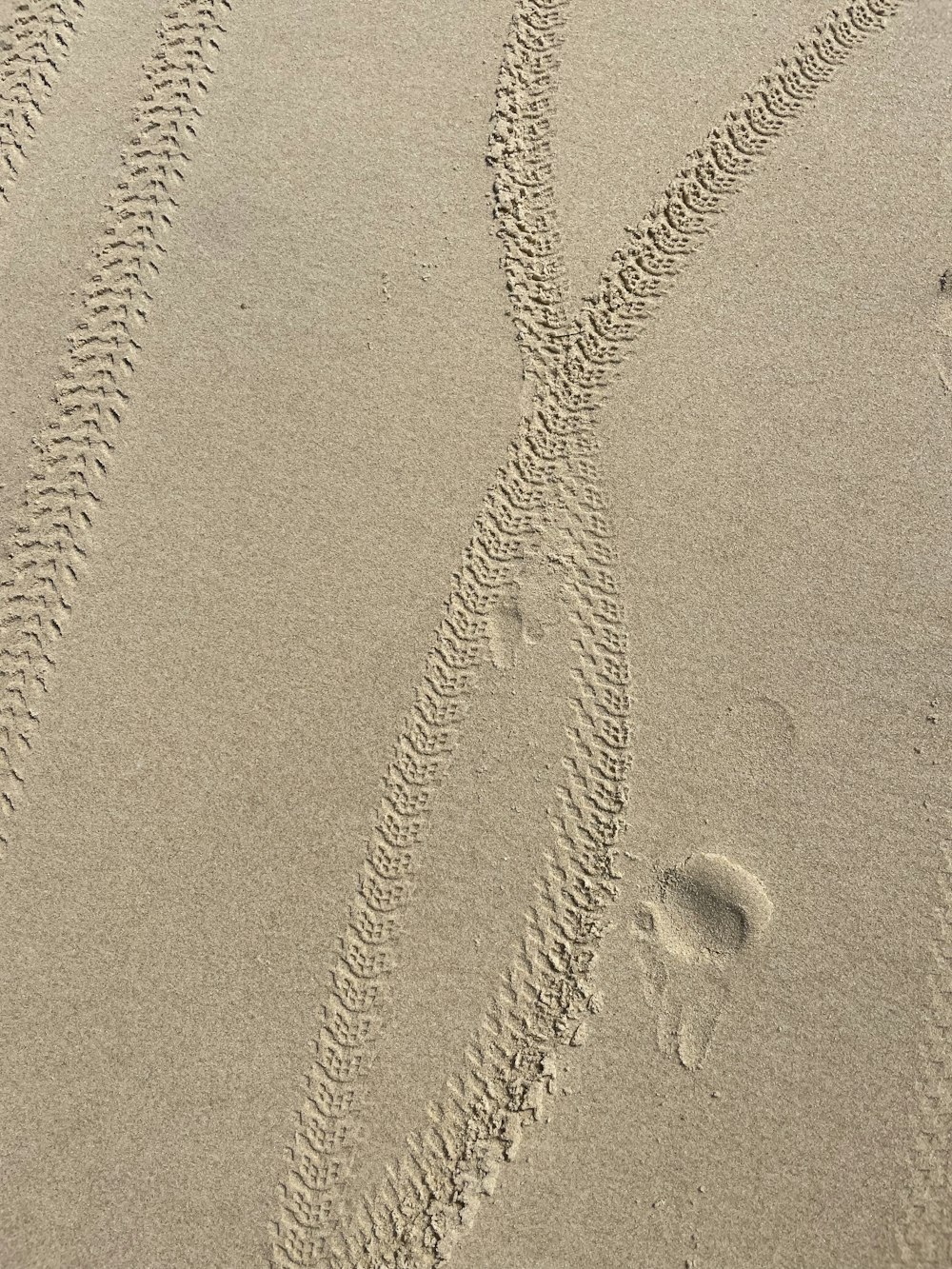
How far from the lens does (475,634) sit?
3.78 meters

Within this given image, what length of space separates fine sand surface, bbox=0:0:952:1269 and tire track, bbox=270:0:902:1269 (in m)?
0.02

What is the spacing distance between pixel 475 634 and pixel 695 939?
4.81ft

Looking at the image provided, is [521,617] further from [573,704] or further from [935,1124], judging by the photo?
[935,1124]

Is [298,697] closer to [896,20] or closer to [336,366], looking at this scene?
[336,366]

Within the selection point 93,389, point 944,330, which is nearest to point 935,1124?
point 944,330

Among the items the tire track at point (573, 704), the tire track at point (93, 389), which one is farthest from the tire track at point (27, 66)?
the tire track at point (573, 704)

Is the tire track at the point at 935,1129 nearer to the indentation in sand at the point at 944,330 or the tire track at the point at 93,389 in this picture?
the indentation in sand at the point at 944,330

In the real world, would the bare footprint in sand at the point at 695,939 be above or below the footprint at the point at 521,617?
below

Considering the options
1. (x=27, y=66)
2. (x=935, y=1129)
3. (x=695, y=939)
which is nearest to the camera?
(x=935, y=1129)

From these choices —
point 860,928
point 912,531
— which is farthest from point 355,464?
point 860,928

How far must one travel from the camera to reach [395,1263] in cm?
340

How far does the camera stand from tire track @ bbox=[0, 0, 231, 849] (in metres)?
3.77

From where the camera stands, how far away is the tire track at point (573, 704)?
11.4 feet

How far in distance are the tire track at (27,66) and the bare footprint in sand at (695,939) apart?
4.06 m
